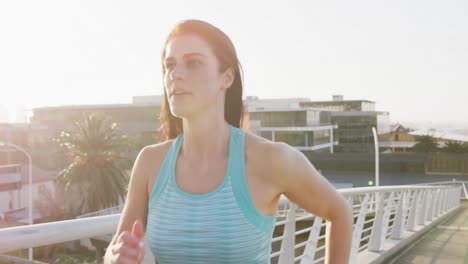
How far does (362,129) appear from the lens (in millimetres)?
68312

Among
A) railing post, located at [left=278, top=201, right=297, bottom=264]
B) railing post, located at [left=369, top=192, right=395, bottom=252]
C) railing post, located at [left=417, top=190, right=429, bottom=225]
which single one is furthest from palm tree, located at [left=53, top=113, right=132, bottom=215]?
railing post, located at [left=278, top=201, right=297, bottom=264]

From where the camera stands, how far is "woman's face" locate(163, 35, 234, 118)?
5.14 ft

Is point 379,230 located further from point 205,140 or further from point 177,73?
point 177,73

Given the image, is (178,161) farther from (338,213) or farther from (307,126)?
(307,126)

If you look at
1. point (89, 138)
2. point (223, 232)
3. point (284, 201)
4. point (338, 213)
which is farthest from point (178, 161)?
point (89, 138)

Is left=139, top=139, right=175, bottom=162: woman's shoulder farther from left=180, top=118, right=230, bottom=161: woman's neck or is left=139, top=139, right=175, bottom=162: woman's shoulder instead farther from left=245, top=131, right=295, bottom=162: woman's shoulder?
left=245, top=131, right=295, bottom=162: woman's shoulder

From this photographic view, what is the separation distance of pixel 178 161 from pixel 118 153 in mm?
28752

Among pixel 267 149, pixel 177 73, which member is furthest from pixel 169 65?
pixel 267 149

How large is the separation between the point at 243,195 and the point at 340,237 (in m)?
0.42

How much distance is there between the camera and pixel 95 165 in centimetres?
2838

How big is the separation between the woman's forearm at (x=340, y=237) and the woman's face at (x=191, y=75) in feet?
1.78

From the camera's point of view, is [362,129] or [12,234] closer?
[12,234]

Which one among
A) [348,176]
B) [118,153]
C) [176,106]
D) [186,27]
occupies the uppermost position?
[186,27]

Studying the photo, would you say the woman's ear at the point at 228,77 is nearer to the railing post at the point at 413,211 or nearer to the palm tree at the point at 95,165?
the railing post at the point at 413,211
